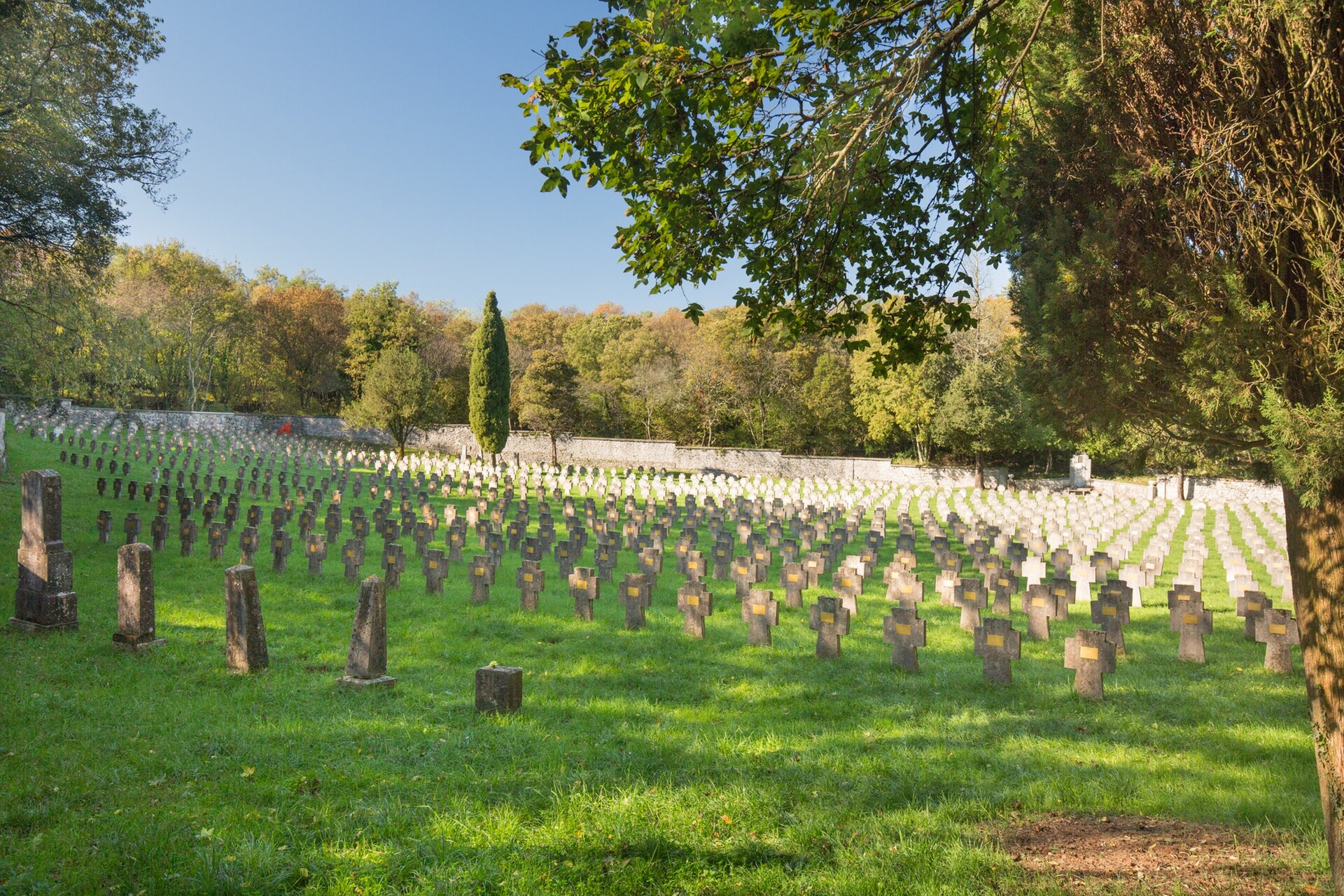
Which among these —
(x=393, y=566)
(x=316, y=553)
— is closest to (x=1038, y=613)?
(x=393, y=566)

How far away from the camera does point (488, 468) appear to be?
30984 mm

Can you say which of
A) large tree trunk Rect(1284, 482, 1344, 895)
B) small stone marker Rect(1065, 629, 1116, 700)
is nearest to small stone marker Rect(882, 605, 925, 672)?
small stone marker Rect(1065, 629, 1116, 700)

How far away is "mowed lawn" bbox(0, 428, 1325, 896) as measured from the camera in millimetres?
3861

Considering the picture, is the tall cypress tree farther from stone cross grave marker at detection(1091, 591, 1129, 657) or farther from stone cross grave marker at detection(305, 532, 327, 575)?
stone cross grave marker at detection(1091, 591, 1129, 657)

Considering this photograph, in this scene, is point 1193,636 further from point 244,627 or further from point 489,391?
point 489,391

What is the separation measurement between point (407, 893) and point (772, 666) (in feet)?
16.6

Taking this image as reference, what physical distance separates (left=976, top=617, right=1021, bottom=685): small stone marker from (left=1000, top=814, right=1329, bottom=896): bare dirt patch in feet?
9.95

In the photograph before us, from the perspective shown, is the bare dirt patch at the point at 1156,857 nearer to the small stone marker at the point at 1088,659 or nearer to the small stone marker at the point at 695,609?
the small stone marker at the point at 1088,659

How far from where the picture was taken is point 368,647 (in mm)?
6930

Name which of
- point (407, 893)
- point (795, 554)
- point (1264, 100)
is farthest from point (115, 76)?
point (1264, 100)

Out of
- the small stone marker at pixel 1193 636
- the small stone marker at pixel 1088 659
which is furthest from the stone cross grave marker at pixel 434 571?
the small stone marker at pixel 1193 636

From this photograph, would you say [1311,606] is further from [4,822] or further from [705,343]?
[705,343]

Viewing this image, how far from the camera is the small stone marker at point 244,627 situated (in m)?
7.12

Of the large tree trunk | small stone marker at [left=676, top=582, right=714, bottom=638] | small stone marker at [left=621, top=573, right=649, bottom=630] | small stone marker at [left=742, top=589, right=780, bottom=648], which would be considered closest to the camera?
the large tree trunk
